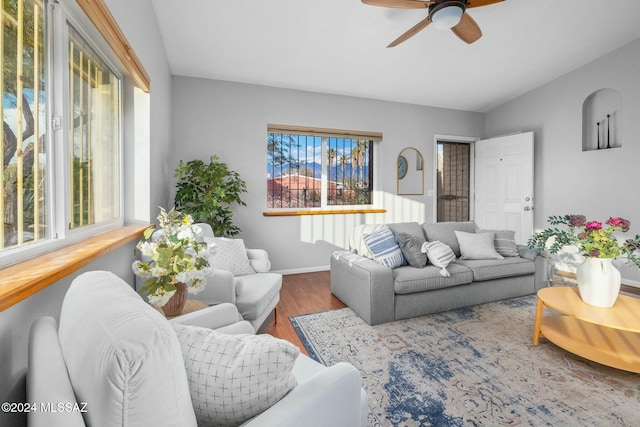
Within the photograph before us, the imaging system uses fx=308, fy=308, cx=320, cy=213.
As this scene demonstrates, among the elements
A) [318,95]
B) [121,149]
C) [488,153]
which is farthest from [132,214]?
[488,153]

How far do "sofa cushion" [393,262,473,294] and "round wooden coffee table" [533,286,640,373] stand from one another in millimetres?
644

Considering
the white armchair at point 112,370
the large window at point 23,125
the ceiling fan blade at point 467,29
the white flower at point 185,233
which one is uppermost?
the ceiling fan blade at point 467,29

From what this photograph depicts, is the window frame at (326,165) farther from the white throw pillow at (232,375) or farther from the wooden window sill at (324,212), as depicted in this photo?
the white throw pillow at (232,375)

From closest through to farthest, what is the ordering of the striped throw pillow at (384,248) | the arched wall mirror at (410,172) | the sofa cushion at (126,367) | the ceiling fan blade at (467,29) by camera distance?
the sofa cushion at (126,367)
the ceiling fan blade at (467,29)
the striped throw pillow at (384,248)
the arched wall mirror at (410,172)

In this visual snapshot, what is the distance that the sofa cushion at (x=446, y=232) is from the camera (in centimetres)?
330

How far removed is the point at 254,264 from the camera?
2703 millimetres

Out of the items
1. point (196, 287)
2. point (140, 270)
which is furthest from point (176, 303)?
point (140, 270)

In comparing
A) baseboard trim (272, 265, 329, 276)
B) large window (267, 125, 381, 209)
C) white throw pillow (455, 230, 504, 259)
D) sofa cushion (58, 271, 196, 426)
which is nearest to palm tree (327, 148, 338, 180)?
large window (267, 125, 381, 209)

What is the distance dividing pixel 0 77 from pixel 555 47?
16.1ft

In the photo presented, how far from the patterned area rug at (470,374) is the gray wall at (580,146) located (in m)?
2.38

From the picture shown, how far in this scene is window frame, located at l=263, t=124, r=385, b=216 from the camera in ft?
13.8

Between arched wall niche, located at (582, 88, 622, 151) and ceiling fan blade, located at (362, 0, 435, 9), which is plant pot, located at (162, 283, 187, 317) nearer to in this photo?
ceiling fan blade, located at (362, 0, 435, 9)

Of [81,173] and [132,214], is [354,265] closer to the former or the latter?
[132,214]

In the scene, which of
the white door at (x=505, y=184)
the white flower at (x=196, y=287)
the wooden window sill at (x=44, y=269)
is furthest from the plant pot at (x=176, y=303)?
the white door at (x=505, y=184)
